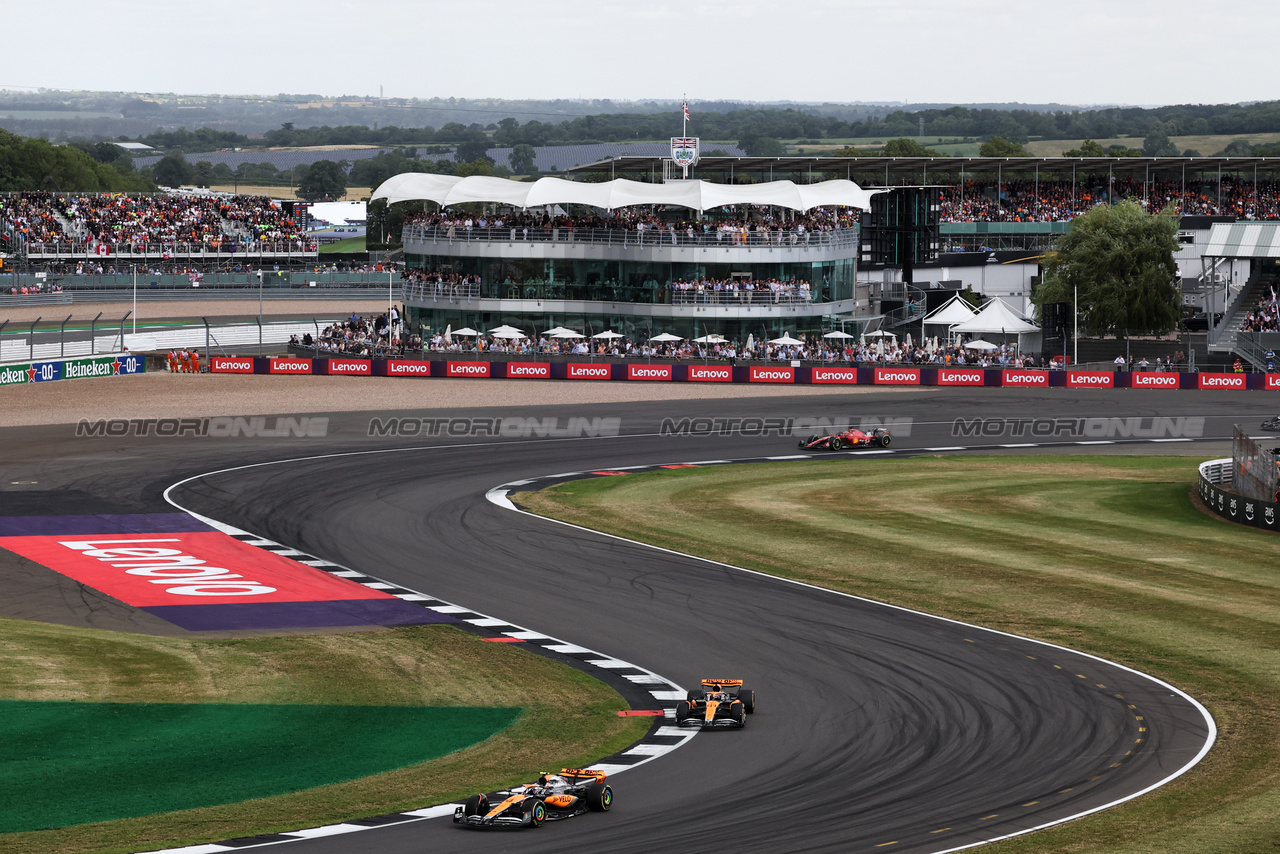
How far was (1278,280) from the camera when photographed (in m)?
77.2

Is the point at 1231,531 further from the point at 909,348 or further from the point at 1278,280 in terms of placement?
the point at 1278,280

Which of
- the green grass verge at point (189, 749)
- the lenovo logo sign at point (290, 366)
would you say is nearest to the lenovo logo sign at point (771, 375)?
the lenovo logo sign at point (290, 366)

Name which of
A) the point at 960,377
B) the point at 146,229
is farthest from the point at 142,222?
the point at 960,377

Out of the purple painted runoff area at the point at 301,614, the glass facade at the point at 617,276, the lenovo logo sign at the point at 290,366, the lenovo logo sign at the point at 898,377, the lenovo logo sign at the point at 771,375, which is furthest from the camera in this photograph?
the glass facade at the point at 617,276

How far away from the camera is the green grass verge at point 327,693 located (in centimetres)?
1506

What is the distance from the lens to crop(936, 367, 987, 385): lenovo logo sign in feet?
225

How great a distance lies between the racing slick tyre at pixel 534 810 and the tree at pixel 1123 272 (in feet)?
225

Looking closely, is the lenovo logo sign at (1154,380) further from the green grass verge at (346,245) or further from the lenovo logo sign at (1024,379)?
the green grass verge at (346,245)

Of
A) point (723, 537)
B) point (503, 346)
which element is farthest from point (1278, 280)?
point (723, 537)

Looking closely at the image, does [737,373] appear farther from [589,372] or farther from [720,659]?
[720,659]

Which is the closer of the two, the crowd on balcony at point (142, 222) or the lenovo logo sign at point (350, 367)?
the lenovo logo sign at point (350, 367)

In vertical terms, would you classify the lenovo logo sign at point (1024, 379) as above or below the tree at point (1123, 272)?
below

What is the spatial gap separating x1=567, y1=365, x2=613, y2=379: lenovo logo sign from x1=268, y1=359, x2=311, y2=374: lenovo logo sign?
1359cm

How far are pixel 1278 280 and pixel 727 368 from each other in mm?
32161
